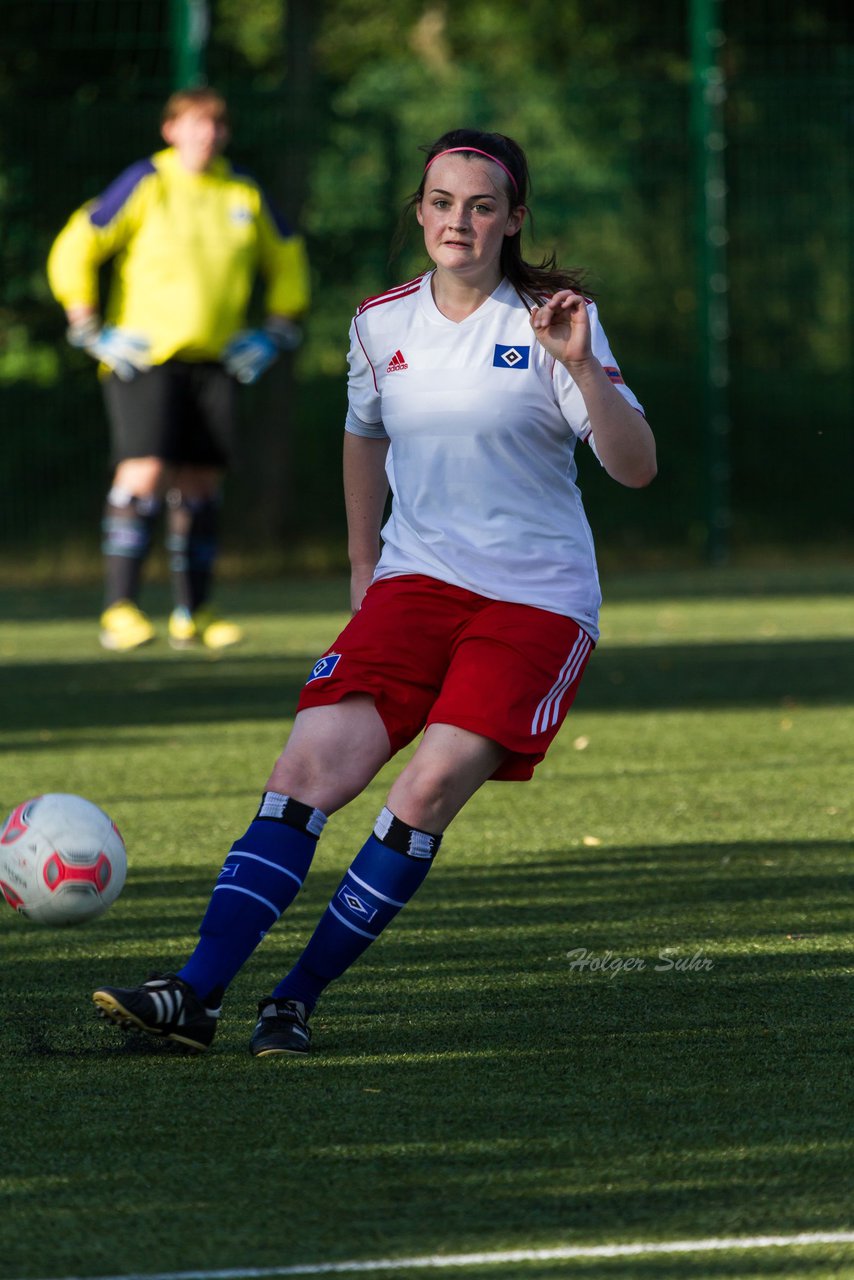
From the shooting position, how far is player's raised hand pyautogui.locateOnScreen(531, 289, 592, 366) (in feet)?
11.9

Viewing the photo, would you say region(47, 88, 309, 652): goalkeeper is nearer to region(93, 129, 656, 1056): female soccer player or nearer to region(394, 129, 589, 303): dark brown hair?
region(93, 129, 656, 1056): female soccer player

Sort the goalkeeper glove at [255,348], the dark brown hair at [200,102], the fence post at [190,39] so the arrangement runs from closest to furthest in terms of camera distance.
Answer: the dark brown hair at [200,102] < the goalkeeper glove at [255,348] < the fence post at [190,39]

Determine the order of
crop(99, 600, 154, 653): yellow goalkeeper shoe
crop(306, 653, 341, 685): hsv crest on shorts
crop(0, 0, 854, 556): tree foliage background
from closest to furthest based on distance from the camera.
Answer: crop(306, 653, 341, 685): hsv crest on shorts < crop(99, 600, 154, 653): yellow goalkeeper shoe < crop(0, 0, 854, 556): tree foliage background

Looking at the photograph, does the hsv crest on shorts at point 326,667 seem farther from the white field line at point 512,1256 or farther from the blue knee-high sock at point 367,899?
the white field line at point 512,1256

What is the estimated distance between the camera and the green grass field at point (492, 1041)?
2.72 metres

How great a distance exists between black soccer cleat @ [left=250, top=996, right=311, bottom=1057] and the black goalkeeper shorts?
677 centimetres

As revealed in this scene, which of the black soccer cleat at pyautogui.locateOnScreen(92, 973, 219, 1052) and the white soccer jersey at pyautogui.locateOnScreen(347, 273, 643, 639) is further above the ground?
the white soccer jersey at pyautogui.locateOnScreen(347, 273, 643, 639)

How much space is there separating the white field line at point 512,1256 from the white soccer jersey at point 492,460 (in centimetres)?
150

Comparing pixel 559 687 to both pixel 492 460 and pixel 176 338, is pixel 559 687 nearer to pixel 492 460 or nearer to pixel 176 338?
pixel 492 460

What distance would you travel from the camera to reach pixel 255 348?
33.9 feet

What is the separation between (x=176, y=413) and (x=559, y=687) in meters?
6.69

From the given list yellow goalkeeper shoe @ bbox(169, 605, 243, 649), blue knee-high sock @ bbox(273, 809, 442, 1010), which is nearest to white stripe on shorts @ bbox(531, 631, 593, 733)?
blue knee-high sock @ bbox(273, 809, 442, 1010)

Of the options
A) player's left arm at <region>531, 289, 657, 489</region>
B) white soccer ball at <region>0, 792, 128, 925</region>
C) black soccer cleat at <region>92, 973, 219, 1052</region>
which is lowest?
black soccer cleat at <region>92, 973, 219, 1052</region>

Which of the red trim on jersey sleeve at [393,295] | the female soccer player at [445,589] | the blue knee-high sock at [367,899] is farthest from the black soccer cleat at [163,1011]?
the red trim on jersey sleeve at [393,295]
